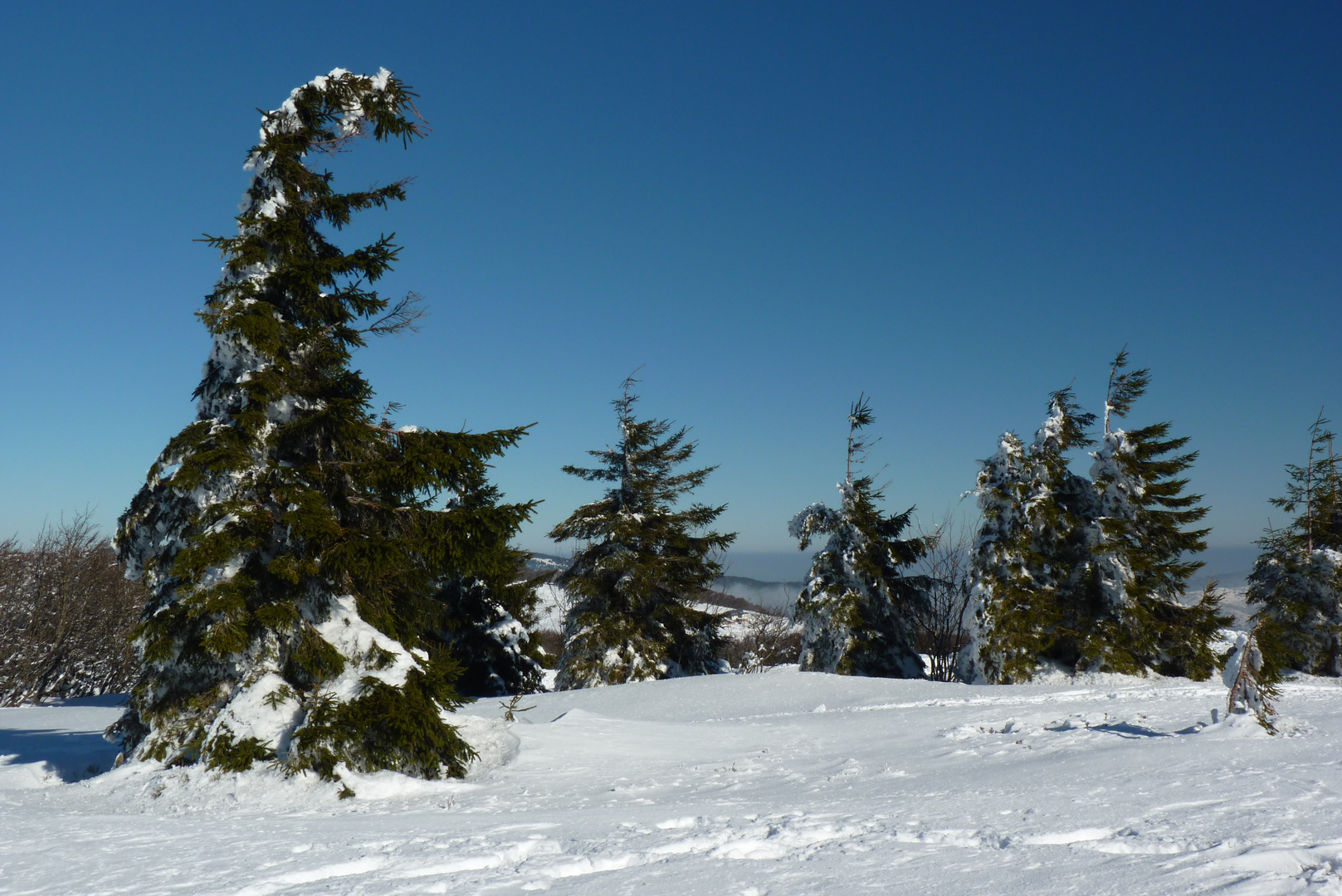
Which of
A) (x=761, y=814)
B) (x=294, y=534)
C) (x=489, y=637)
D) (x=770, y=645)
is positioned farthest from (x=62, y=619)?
(x=770, y=645)

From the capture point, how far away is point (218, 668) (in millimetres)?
8141

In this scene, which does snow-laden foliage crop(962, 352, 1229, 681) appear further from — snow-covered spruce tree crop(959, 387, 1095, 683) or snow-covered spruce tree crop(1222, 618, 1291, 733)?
snow-covered spruce tree crop(1222, 618, 1291, 733)

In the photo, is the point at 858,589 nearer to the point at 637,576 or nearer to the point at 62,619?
the point at 637,576

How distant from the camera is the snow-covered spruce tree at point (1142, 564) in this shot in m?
17.8

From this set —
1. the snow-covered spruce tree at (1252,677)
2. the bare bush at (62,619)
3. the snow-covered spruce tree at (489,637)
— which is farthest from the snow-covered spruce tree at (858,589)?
the bare bush at (62,619)

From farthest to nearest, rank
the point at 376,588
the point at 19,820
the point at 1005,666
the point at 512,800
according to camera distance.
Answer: the point at 1005,666, the point at 376,588, the point at 512,800, the point at 19,820

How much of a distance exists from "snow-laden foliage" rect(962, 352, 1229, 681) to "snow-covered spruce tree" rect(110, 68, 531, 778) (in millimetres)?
14572

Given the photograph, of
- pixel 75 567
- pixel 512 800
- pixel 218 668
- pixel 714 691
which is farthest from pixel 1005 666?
pixel 75 567

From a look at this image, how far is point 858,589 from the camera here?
21656 mm

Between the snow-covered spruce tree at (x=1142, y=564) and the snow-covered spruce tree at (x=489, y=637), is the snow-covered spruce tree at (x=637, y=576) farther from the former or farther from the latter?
the snow-covered spruce tree at (x=1142, y=564)

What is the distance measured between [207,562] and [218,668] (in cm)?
136

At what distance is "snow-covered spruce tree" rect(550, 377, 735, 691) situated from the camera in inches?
805

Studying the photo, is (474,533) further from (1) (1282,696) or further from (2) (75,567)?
(2) (75,567)

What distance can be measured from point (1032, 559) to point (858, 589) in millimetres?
4786
